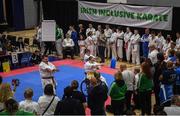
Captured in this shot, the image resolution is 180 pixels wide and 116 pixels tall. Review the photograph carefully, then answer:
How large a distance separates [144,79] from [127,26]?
34.0 feet

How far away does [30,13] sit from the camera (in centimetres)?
3378

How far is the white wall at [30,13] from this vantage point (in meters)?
33.3

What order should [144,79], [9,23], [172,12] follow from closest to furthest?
[144,79] < [172,12] < [9,23]

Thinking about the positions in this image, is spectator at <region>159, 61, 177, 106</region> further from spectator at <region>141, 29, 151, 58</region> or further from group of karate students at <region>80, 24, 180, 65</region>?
spectator at <region>141, 29, 151, 58</region>

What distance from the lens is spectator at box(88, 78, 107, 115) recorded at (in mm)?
8680

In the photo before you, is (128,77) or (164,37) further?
(164,37)

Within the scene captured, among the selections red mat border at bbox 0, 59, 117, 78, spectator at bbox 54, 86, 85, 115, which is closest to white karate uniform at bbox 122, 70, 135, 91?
spectator at bbox 54, 86, 85, 115

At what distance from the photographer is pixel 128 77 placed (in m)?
10.5

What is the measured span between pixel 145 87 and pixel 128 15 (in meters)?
10.3

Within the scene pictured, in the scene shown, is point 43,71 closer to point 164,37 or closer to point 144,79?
point 144,79

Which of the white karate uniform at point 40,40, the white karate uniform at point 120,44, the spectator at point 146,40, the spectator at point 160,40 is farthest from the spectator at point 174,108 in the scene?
the white karate uniform at point 40,40

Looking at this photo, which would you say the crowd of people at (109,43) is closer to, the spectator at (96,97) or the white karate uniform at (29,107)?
the spectator at (96,97)

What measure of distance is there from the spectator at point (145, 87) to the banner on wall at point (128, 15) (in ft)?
28.0

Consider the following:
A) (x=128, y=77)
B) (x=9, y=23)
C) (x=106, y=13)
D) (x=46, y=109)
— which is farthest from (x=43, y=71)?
(x=9, y=23)
